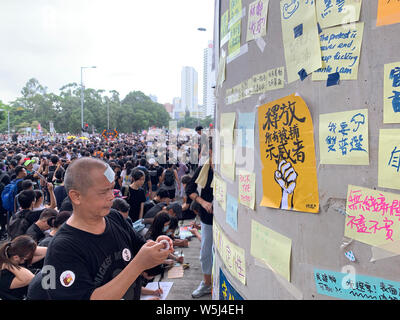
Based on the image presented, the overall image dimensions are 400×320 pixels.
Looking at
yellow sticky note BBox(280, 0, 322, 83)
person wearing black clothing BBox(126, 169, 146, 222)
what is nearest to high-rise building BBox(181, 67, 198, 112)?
person wearing black clothing BBox(126, 169, 146, 222)

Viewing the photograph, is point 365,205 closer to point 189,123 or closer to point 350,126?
point 350,126

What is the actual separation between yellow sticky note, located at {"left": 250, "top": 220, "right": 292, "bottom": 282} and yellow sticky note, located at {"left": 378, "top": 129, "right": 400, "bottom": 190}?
22.7 inches

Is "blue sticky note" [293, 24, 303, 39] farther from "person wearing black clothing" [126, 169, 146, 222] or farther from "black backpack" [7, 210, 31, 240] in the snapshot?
"person wearing black clothing" [126, 169, 146, 222]

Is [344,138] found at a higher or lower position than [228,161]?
higher

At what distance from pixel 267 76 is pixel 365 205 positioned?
0.87 meters

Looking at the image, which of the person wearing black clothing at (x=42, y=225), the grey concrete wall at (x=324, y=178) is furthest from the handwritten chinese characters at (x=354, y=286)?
the person wearing black clothing at (x=42, y=225)

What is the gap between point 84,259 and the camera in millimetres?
1687

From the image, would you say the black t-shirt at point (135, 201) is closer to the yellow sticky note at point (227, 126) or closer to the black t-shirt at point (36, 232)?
the black t-shirt at point (36, 232)

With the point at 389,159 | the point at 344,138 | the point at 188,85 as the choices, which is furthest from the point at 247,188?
the point at 188,85

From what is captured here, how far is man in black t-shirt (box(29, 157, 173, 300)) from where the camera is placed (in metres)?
1.61

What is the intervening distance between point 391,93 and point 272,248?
0.98 meters

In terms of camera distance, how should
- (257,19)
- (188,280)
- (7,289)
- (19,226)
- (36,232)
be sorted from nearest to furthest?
(257,19) → (7,289) → (36,232) → (19,226) → (188,280)

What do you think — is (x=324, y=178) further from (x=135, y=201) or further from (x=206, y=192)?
(x=135, y=201)
